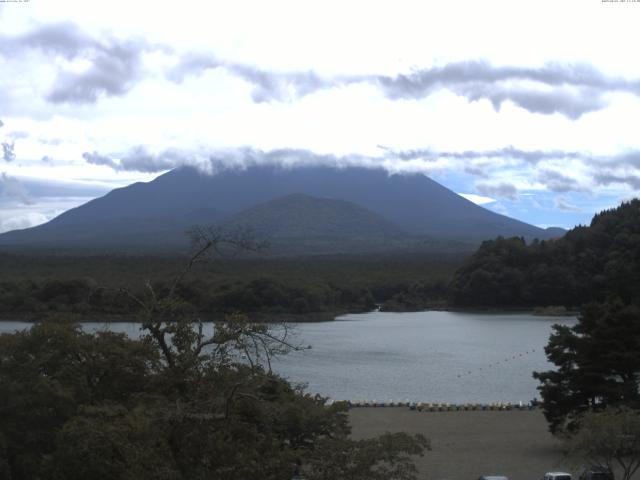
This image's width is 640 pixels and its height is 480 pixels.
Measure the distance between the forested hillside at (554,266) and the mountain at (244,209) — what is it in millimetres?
50619

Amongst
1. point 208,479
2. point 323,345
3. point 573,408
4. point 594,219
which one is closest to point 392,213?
point 594,219

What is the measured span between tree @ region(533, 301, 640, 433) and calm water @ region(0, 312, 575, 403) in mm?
7872

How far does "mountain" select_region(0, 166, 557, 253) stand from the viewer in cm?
12681

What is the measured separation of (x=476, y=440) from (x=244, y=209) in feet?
433

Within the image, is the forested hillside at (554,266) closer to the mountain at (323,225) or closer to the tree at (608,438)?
the tree at (608,438)

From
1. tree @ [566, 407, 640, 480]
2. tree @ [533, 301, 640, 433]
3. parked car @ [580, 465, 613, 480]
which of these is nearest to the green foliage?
tree @ [566, 407, 640, 480]

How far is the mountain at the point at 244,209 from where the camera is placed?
416 feet

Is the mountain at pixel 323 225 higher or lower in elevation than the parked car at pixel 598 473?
higher

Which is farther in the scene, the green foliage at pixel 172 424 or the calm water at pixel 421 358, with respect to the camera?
the calm water at pixel 421 358

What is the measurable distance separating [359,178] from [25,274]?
5132 inches

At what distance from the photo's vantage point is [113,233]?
122 meters

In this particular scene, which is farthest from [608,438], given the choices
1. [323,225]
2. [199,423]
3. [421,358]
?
[323,225]

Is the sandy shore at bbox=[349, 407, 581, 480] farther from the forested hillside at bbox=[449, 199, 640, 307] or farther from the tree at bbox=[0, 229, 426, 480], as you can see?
the forested hillside at bbox=[449, 199, 640, 307]

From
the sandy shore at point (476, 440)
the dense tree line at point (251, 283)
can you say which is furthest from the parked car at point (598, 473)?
the dense tree line at point (251, 283)
